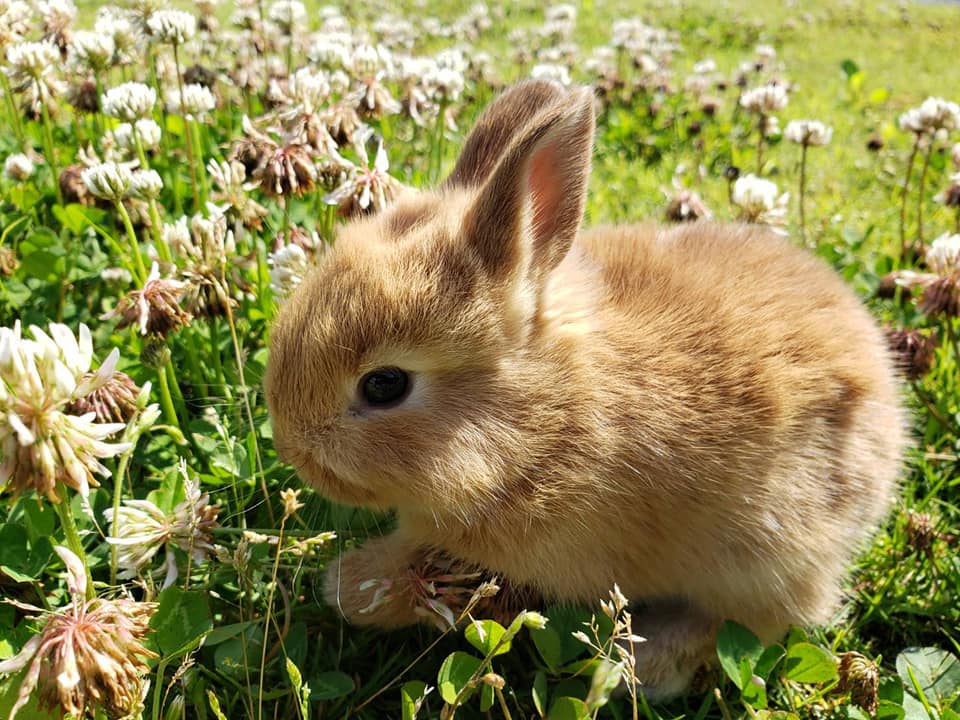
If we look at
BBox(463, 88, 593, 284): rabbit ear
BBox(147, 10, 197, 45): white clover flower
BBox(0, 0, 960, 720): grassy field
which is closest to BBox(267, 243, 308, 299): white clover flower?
BBox(0, 0, 960, 720): grassy field

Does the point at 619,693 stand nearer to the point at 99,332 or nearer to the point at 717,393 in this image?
the point at 717,393

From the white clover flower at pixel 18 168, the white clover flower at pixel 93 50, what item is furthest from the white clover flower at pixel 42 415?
the white clover flower at pixel 18 168

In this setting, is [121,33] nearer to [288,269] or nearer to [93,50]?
[93,50]

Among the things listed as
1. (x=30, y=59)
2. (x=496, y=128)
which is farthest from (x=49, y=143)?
(x=496, y=128)

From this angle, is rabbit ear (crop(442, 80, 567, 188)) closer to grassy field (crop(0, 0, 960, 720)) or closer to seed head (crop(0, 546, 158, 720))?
grassy field (crop(0, 0, 960, 720))

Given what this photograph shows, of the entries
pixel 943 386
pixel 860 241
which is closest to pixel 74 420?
pixel 943 386

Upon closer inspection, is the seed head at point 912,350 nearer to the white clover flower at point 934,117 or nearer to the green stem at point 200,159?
the white clover flower at point 934,117

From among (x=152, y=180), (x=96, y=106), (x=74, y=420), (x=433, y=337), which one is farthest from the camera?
(x=96, y=106)
